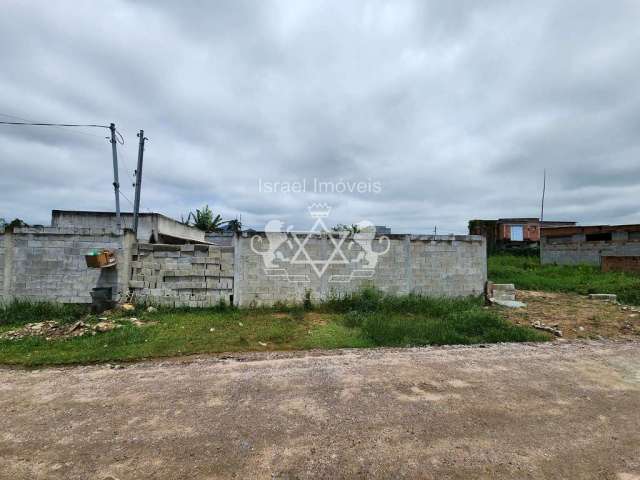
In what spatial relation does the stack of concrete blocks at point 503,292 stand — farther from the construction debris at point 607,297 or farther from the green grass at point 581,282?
the green grass at point 581,282

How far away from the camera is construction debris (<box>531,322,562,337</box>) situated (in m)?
5.86

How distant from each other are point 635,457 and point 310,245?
21.2ft

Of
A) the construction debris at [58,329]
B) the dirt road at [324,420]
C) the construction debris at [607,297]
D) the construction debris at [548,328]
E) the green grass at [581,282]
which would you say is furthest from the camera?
the green grass at [581,282]

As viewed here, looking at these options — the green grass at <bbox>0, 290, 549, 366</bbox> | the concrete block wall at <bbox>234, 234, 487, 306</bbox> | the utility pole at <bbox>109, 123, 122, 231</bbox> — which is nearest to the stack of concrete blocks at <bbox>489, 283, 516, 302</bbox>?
the concrete block wall at <bbox>234, 234, 487, 306</bbox>

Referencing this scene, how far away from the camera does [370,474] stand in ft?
6.77

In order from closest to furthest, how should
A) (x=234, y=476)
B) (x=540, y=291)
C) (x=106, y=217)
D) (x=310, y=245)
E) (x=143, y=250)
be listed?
(x=234, y=476)
(x=143, y=250)
(x=310, y=245)
(x=540, y=291)
(x=106, y=217)

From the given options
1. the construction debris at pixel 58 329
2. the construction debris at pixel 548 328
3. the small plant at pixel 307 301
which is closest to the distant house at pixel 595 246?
the construction debris at pixel 548 328

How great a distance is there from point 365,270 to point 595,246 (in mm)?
19484

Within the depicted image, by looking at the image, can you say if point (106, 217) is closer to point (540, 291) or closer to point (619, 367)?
point (619, 367)

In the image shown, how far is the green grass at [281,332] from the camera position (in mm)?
4676

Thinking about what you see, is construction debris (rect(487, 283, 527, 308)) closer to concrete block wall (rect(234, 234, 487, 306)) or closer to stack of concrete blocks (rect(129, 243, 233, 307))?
concrete block wall (rect(234, 234, 487, 306))

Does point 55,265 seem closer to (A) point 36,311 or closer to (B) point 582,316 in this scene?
(A) point 36,311

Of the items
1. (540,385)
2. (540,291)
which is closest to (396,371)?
(540,385)

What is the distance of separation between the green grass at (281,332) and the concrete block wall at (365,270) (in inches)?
19.9
